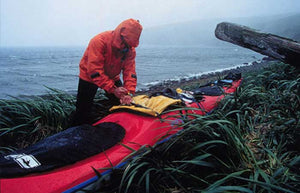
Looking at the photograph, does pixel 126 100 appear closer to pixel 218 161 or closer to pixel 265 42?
pixel 218 161

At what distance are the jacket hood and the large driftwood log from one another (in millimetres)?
2202

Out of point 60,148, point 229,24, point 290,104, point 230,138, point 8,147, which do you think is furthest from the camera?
point 229,24

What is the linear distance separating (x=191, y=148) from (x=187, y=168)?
180mm

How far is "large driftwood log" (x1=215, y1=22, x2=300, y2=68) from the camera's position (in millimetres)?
3215

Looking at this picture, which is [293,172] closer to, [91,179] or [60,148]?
[91,179]

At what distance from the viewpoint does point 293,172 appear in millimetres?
1658

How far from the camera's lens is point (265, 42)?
3.59 meters

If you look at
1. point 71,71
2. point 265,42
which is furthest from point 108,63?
point 71,71

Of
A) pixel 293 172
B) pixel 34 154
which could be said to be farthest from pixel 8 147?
pixel 293 172

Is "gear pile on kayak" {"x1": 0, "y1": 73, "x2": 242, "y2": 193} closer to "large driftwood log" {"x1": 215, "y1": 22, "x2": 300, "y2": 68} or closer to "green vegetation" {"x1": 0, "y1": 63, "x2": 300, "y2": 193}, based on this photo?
"green vegetation" {"x1": 0, "y1": 63, "x2": 300, "y2": 193}

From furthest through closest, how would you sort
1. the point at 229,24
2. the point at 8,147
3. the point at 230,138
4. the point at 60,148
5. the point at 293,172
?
the point at 229,24
the point at 8,147
the point at 60,148
the point at 230,138
the point at 293,172

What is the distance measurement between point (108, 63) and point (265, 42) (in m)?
2.77

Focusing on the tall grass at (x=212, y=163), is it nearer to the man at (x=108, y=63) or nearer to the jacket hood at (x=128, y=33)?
the man at (x=108, y=63)

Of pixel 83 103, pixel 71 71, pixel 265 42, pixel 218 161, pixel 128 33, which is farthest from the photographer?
pixel 71 71
